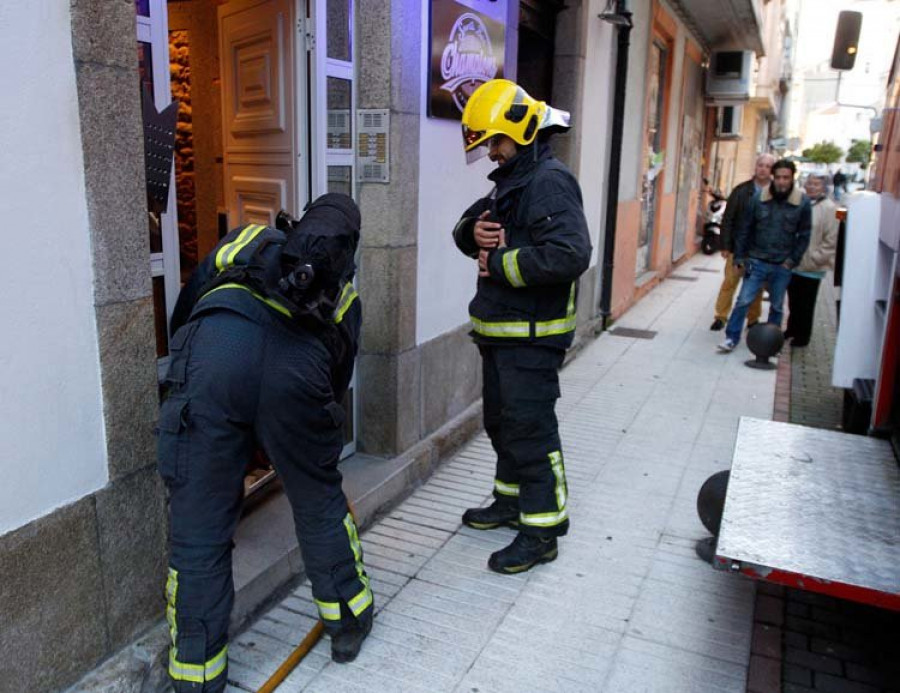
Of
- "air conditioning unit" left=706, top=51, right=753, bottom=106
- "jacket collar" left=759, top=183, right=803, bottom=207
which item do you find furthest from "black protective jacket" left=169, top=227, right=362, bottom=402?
"air conditioning unit" left=706, top=51, right=753, bottom=106

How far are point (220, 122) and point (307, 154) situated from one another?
1.30 meters

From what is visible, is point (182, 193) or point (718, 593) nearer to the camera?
point (718, 593)

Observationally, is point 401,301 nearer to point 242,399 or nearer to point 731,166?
point 242,399

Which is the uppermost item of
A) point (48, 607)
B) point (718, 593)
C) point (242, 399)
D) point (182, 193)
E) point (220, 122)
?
Answer: point (220, 122)

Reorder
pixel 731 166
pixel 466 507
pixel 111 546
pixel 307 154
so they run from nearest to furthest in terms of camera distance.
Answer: pixel 111 546
pixel 307 154
pixel 466 507
pixel 731 166

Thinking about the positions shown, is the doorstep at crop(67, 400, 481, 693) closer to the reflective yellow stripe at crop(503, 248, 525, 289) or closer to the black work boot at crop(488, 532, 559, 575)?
the black work boot at crop(488, 532, 559, 575)

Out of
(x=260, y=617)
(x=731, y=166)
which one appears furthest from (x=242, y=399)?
(x=731, y=166)

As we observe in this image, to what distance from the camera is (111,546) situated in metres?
2.65

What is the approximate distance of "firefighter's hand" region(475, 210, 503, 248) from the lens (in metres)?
3.58

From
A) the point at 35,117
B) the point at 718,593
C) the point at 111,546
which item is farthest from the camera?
the point at 718,593

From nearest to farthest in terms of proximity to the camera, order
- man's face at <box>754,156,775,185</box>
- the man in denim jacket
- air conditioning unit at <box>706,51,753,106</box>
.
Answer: the man in denim jacket → man's face at <box>754,156,775,185</box> → air conditioning unit at <box>706,51,753,106</box>

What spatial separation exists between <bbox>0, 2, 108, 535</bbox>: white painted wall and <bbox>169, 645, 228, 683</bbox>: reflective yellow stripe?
65 cm

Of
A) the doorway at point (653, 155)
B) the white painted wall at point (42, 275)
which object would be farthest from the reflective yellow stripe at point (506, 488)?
the doorway at point (653, 155)

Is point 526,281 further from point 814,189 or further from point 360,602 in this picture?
point 814,189
